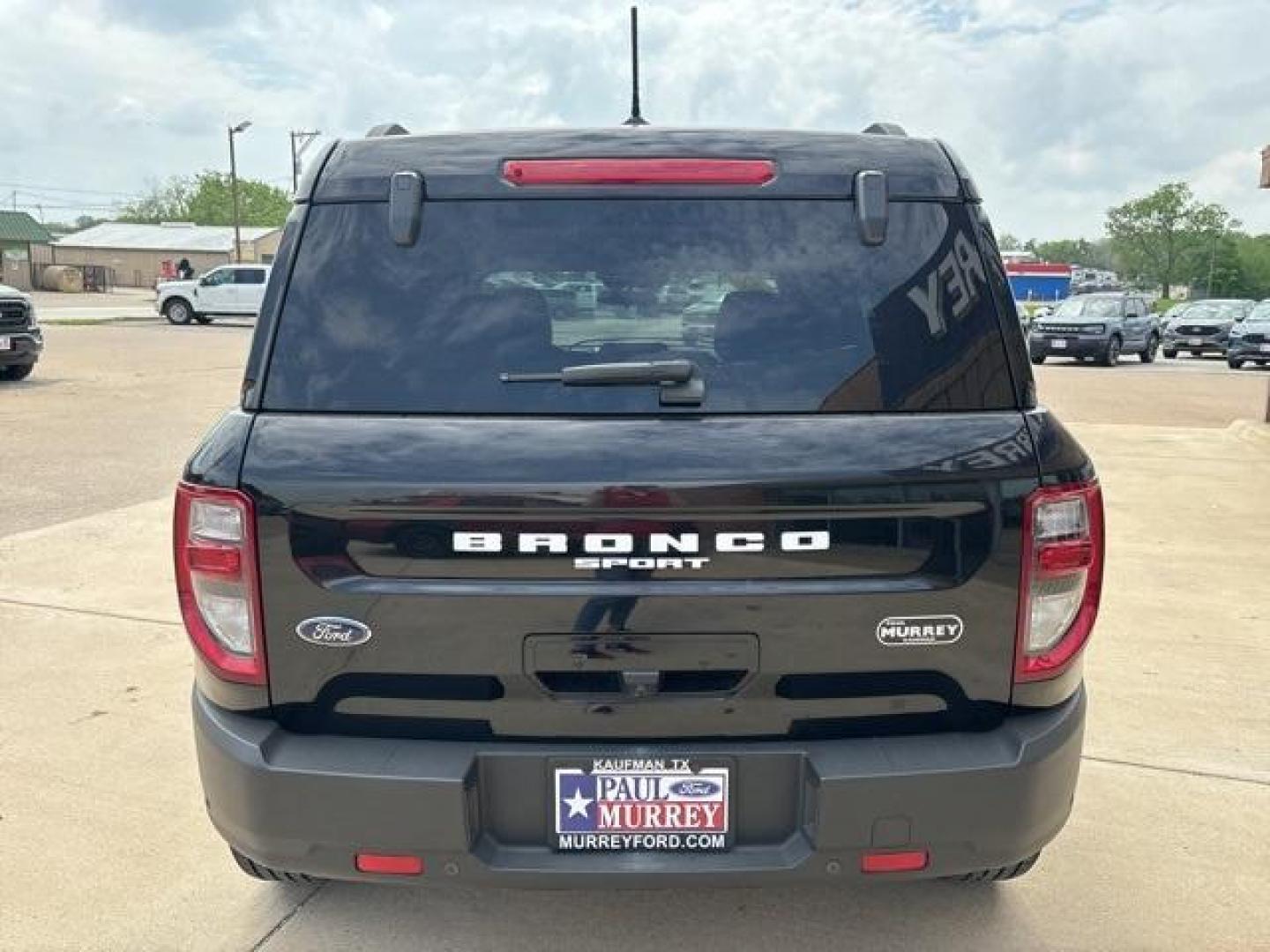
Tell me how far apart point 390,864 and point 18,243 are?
258 feet

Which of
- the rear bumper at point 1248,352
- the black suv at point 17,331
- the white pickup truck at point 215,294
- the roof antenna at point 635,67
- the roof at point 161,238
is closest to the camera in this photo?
the roof antenna at point 635,67

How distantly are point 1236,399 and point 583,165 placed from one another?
18968 millimetres

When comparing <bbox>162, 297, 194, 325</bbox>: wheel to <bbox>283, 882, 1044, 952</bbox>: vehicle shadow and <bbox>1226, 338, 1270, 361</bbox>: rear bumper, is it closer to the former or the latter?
<bbox>1226, 338, 1270, 361</bbox>: rear bumper

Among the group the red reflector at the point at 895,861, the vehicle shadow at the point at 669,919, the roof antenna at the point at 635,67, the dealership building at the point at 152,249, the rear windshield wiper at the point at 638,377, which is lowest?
the vehicle shadow at the point at 669,919

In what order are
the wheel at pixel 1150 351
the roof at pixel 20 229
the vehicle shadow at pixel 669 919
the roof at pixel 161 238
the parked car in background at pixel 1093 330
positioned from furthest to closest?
the roof at pixel 161 238 < the roof at pixel 20 229 < the wheel at pixel 1150 351 < the parked car in background at pixel 1093 330 < the vehicle shadow at pixel 669 919

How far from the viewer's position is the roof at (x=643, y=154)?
235cm

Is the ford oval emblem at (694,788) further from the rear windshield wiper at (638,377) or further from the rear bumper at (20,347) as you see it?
the rear bumper at (20,347)

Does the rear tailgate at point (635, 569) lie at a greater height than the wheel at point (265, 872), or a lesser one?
greater

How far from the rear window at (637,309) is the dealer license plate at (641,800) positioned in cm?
73

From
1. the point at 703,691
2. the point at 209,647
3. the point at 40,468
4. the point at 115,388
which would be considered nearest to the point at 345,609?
the point at 209,647

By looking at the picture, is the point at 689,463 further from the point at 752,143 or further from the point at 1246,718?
the point at 1246,718

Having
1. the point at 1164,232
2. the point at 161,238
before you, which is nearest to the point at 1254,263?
the point at 1164,232

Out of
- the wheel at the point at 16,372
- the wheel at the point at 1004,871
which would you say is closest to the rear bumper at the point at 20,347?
the wheel at the point at 16,372

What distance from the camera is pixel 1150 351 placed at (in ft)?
89.2
